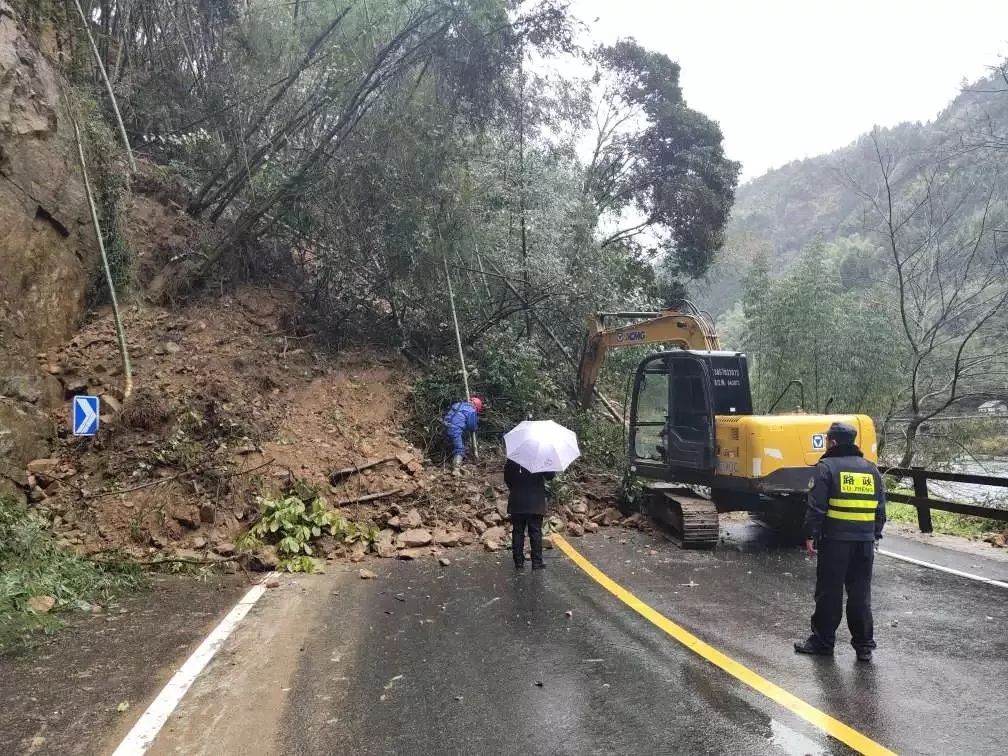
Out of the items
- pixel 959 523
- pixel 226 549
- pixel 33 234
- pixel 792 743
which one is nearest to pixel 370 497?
pixel 226 549

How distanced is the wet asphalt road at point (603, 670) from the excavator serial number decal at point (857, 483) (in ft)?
3.83

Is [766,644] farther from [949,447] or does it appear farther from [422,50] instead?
[949,447]

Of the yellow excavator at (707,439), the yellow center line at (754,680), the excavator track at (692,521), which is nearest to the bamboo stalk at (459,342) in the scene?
the yellow excavator at (707,439)

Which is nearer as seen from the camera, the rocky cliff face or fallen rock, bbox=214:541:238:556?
fallen rock, bbox=214:541:238:556

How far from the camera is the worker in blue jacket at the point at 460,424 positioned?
37.1 feet

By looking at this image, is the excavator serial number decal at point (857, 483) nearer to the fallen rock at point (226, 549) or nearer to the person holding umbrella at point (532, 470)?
the person holding umbrella at point (532, 470)

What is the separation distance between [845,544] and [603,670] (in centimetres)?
197

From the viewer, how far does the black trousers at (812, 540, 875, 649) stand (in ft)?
15.9

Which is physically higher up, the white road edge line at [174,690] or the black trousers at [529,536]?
the black trousers at [529,536]

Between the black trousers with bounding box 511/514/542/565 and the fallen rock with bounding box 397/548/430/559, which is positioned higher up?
the black trousers with bounding box 511/514/542/565

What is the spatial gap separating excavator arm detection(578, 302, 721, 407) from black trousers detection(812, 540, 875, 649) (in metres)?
5.54

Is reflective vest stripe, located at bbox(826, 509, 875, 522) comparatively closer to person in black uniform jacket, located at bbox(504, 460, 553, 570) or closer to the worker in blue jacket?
person in black uniform jacket, located at bbox(504, 460, 553, 570)

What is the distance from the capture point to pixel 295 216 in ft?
44.1

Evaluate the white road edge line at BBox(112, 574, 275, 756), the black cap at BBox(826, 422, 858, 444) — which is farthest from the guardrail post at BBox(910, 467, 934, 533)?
the white road edge line at BBox(112, 574, 275, 756)
